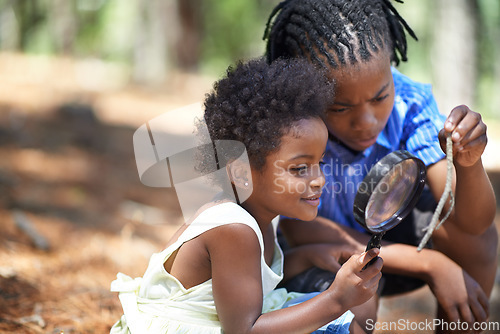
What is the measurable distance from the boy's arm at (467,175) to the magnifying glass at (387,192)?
0.57 ft

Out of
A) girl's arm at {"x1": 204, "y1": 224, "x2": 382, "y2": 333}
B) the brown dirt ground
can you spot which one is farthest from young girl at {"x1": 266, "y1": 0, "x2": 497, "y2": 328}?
the brown dirt ground

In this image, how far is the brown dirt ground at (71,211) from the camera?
2.62 metres

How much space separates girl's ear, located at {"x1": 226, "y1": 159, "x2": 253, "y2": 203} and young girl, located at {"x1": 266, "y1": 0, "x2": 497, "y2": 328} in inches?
18.7

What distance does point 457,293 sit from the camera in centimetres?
221

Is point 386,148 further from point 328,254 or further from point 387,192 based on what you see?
point 387,192

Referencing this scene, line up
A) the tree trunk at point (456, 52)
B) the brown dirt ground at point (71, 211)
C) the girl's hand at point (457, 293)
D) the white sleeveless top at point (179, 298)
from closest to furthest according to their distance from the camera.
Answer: the white sleeveless top at point (179, 298) < the girl's hand at point (457, 293) < the brown dirt ground at point (71, 211) < the tree trunk at point (456, 52)

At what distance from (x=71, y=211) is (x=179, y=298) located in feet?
8.64

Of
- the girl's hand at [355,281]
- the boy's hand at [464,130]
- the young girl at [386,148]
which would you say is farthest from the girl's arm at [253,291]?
the young girl at [386,148]

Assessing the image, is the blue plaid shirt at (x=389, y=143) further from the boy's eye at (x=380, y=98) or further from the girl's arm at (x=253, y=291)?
the girl's arm at (x=253, y=291)

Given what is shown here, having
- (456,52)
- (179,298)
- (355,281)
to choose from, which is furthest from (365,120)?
(456,52)

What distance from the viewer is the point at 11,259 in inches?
119

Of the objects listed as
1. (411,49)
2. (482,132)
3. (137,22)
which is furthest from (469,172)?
(411,49)

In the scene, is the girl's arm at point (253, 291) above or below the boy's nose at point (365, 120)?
below

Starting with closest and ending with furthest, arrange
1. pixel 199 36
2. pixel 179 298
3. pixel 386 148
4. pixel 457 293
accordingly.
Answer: pixel 179 298 < pixel 457 293 < pixel 386 148 < pixel 199 36
